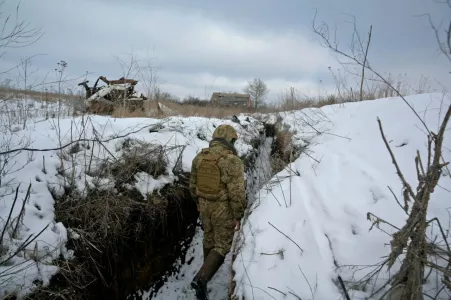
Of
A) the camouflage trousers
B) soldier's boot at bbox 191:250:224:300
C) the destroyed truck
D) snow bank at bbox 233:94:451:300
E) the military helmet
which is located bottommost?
soldier's boot at bbox 191:250:224:300

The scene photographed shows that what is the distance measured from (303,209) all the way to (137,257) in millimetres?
2229

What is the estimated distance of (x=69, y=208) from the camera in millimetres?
3086

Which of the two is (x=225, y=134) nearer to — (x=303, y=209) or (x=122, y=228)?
(x=303, y=209)

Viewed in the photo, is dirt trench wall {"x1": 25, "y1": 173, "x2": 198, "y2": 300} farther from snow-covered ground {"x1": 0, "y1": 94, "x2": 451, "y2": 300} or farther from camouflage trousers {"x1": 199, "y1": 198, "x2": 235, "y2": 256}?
camouflage trousers {"x1": 199, "y1": 198, "x2": 235, "y2": 256}

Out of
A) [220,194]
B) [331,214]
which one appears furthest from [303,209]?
[220,194]

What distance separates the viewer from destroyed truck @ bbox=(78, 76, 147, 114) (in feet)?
24.1

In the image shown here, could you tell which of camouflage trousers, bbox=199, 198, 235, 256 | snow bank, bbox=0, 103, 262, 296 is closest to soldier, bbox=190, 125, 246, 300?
camouflage trousers, bbox=199, 198, 235, 256

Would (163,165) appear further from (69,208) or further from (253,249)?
(253,249)

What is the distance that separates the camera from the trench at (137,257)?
257 cm


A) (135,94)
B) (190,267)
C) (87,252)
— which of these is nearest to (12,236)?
(87,252)

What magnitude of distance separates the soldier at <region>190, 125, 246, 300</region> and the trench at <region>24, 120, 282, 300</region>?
75 cm

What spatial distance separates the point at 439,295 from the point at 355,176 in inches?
57.9

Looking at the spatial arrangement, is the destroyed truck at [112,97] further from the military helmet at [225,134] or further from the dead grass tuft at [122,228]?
the military helmet at [225,134]

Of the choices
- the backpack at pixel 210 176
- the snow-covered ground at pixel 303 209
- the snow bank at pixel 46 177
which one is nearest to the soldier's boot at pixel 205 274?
the snow-covered ground at pixel 303 209
